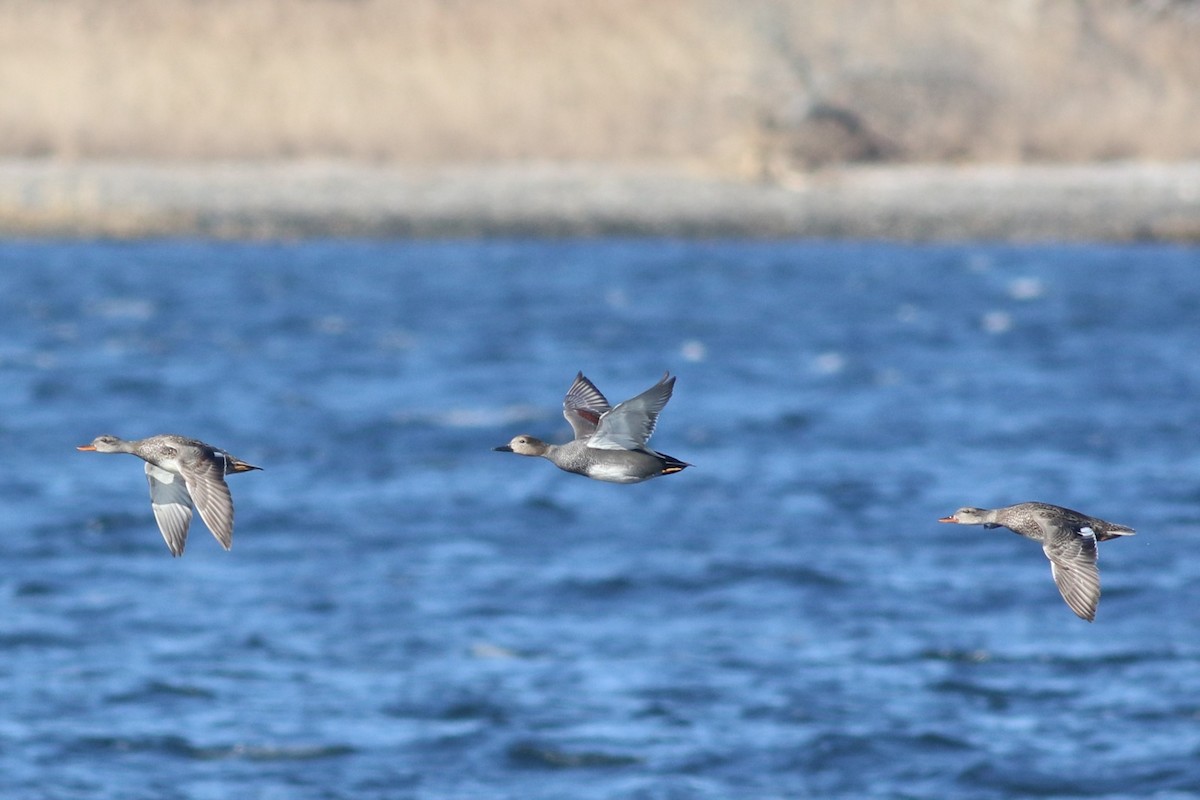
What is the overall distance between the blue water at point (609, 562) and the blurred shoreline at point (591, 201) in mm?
3725

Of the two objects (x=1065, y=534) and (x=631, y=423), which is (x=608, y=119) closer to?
(x=631, y=423)

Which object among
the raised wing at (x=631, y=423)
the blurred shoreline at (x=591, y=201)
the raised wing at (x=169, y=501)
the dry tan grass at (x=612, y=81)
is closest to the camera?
the raised wing at (x=631, y=423)

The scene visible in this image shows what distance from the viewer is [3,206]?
269ft

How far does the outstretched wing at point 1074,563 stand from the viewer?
29.4 feet

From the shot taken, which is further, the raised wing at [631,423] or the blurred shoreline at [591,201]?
the blurred shoreline at [591,201]

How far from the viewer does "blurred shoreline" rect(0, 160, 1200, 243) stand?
7594cm

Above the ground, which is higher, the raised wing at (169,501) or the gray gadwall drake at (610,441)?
the gray gadwall drake at (610,441)

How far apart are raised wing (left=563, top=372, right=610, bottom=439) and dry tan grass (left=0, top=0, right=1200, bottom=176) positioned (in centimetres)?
6644

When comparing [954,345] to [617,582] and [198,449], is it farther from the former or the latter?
[198,449]

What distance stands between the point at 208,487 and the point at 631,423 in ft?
6.87

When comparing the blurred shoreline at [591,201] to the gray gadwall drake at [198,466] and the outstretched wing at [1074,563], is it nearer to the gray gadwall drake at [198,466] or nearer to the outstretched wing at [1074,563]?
the outstretched wing at [1074,563]

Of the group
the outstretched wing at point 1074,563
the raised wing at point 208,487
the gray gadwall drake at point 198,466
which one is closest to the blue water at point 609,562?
the outstretched wing at point 1074,563

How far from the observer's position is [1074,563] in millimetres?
9227

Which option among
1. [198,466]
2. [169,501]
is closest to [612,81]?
[169,501]
